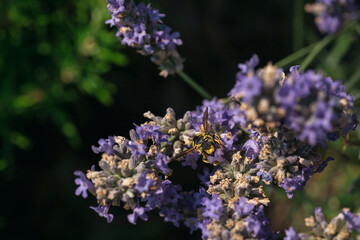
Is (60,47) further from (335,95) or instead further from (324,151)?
(335,95)

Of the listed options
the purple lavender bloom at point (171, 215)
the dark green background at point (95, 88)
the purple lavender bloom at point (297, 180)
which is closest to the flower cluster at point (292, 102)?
the purple lavender bloom at point (297, 180)

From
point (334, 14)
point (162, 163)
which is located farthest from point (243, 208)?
point (334, 14)

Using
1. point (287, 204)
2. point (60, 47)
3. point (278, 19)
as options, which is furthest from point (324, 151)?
point (60, 47)

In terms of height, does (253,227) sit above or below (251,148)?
below

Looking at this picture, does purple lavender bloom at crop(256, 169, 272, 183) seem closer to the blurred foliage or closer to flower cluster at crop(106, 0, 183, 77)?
flower cluster at crop(106, 0, 183, 77)

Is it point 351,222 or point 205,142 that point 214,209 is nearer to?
point 205,142

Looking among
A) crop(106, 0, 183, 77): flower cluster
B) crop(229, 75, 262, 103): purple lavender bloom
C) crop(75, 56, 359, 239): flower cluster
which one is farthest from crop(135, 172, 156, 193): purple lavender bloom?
crop(106, 0, 183, 77): flower cluster
